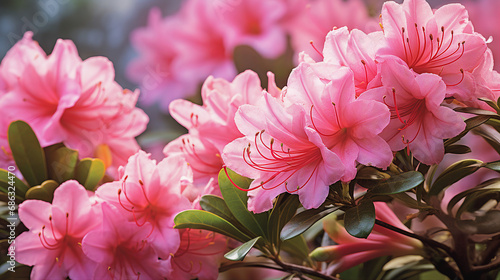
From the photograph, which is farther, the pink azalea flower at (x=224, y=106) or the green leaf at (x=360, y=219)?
the pink azalea flower at (x=224, y=106)

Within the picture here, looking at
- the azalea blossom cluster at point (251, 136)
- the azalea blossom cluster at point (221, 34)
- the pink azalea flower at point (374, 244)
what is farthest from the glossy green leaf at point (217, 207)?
the azalea blossom cluster at point (221, 34)

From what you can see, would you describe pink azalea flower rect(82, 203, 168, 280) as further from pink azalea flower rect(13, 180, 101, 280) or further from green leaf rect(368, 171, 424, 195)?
green leaf rect(368, 171, 424, 195)

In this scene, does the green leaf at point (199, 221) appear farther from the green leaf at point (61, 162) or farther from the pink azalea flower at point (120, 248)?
the green leaf at point (61, 162)

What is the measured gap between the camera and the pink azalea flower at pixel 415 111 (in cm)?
A: 45

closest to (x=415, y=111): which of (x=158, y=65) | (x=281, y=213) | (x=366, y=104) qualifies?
(x=366, y=104)

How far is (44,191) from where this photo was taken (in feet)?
2.06

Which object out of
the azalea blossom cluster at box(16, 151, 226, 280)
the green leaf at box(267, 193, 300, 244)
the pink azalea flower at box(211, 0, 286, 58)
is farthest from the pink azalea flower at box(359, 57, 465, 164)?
the pink azalea flower at box(211, 0, 286, 58)

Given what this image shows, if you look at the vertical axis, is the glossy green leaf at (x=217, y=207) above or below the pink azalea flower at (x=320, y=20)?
below

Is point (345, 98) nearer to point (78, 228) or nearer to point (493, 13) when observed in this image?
point (78, 228)

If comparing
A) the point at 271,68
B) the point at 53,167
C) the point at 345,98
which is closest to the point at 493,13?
the point at 271,68

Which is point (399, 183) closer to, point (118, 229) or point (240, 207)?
point (240, 207)

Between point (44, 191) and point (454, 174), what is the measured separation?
43 centimetres

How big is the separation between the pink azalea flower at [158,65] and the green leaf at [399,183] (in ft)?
2.11

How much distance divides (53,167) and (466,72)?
473mm
